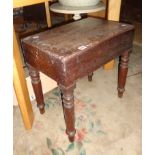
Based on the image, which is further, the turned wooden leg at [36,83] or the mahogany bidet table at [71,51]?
the turned wooden leg at [36,83]

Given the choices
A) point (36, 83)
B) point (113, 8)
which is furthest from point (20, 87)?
point (113, 8)

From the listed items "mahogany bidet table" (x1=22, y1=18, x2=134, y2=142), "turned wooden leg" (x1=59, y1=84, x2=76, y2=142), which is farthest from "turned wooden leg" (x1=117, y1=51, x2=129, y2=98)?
"turned wooden leg" (x1=59, y1=84, x2=76, y2=142)

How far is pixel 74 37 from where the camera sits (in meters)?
0.86

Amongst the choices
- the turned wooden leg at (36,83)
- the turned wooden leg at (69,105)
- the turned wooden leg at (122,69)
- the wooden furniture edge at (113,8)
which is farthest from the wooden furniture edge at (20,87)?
the wooden furniture edge at (113,8)

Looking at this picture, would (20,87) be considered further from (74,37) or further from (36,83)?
(74,37)

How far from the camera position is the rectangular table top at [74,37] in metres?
0.75

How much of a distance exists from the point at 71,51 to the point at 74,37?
0.49ft

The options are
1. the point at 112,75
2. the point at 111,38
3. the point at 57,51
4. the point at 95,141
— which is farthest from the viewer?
the point at 112,75

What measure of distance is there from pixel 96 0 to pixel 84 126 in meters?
0.71

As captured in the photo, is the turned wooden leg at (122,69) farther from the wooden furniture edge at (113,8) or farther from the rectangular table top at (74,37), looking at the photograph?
the wooden furniture edge at (113,8)

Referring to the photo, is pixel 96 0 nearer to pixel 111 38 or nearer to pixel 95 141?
pixel 111 38

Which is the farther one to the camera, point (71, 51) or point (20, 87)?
point (20, 87)
